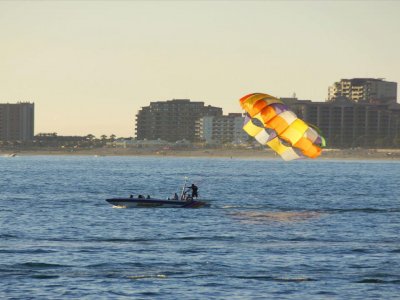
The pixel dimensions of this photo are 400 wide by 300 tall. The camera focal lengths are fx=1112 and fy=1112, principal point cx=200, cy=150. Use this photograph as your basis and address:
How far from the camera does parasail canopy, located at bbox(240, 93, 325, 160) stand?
285 ft

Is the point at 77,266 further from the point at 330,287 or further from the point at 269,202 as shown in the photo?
the point at 269,202

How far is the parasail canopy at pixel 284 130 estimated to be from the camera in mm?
87000

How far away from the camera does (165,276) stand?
54000mm

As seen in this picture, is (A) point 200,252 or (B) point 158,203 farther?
(B) point 158,203

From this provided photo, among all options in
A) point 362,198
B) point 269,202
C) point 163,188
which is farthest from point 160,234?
point 163,188

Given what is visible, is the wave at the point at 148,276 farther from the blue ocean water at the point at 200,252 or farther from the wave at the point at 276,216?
the wave at the point at 276,216

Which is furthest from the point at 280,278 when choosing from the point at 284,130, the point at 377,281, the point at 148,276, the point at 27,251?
the point at 284,130

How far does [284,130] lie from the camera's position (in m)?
87.1

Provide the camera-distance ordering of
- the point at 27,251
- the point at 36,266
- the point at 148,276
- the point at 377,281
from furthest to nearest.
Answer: the point at 27,251 < the point at 36,266 < the point at 148,276 < the point at 377,281

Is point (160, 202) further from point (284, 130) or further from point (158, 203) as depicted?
point (284, 130)

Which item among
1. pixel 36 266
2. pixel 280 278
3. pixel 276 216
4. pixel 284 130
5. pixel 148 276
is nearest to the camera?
pixel 280 278

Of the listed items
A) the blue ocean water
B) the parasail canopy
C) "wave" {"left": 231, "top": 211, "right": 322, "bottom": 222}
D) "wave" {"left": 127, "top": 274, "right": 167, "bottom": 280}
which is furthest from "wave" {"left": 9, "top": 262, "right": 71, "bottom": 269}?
the parasail canopy

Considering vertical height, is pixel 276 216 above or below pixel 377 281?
above

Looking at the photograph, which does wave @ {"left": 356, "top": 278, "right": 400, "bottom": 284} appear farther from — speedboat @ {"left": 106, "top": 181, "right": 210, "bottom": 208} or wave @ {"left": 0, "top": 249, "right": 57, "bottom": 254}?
speedboat @ {"left": 106, "top": 181, "right": 210, "bottom": 208}
